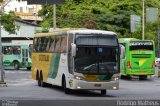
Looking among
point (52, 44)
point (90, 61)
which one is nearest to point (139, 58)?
point (52, 44)

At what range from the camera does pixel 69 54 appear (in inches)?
1113

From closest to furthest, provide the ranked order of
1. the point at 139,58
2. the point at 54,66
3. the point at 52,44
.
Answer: the point at 54,66, the point at 52,44, the point at 139,58

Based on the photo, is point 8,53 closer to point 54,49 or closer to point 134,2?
point 134,2

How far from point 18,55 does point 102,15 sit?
2141 cm

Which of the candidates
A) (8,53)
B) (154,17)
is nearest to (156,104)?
(8,53)

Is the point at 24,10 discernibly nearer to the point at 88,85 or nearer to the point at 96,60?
the point at 96,60

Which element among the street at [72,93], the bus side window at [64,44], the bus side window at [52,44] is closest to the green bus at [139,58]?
the street at [72,93]

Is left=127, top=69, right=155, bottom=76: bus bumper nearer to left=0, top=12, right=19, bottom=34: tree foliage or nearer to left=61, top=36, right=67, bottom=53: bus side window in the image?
left=0, top=12, right=19, bottom=34: tree foliage

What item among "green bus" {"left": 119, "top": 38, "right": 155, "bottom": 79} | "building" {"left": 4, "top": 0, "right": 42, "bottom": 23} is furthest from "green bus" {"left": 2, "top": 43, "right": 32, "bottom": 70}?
"building" {"left": 4, "top": 0, "right": 42, "bottom": 23}

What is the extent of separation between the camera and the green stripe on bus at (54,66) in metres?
30.7

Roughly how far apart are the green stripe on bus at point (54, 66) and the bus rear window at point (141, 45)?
43.0ft

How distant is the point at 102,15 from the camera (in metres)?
82.6

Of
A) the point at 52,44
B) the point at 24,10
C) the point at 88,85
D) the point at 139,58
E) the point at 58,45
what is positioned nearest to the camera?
the point at 88,85

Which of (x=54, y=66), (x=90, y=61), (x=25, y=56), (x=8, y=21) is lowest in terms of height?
(x=25, y=56)
